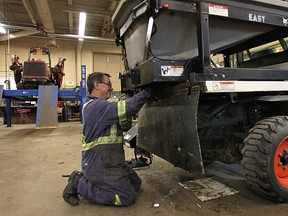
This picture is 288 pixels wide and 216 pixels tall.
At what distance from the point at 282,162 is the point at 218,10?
4.48ft

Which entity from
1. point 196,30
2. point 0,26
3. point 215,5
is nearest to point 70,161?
point 196,30

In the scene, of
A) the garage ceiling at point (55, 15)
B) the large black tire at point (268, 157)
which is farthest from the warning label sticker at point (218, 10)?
the garage ceiling at point (55, 15)

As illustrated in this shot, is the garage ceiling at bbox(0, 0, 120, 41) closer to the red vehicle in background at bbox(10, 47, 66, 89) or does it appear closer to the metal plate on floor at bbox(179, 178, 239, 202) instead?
the red vehicle in background at bbox(10, 47, 66, 89)

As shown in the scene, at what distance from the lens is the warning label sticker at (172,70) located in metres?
1.87

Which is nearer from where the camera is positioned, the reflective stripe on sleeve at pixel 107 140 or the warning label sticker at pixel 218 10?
the warning label sticker at pixel 218 10

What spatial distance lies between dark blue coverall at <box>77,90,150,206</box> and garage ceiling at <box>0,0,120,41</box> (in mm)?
7323

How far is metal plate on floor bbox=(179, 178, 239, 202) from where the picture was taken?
7.22 feet

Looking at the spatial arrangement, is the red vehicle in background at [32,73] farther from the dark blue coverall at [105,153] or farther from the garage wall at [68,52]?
the dark blue coverall at [105,153]

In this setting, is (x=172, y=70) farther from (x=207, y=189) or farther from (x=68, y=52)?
(x=68, y=52)

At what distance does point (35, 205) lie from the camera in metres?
2.15

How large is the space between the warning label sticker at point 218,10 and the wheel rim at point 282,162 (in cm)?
114

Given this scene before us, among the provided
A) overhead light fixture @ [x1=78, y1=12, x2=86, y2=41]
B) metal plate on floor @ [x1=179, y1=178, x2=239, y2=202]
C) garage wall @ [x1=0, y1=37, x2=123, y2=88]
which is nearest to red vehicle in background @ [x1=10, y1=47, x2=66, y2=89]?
Result: overhead light fixture @ [x1=78, y1=12, x2=86, y2=41]

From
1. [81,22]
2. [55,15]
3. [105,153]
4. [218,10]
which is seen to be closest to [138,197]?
[105,153]

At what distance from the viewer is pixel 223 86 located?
1.84 metres
